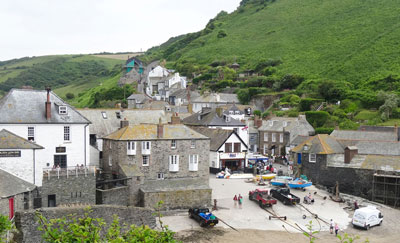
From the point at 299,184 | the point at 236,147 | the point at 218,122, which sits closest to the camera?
the point at 299,184

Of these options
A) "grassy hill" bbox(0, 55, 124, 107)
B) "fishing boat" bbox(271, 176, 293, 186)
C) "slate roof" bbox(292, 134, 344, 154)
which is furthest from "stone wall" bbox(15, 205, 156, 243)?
"grassy hill" bbox(0, 55, 124, 107)

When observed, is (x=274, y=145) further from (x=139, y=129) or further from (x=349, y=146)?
(x=139, y=129)

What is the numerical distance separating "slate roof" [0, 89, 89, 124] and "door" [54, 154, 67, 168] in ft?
9.04

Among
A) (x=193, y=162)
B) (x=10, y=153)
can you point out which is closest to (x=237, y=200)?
(x=193, y=162)

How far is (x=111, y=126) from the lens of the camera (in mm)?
43969

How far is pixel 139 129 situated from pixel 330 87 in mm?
47724

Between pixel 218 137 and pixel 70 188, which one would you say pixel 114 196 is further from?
pixel 218 137

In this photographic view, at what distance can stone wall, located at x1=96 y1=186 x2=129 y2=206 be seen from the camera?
29847 millimetres

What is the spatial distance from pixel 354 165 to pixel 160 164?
18.5 metres

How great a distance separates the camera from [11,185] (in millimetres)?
24734

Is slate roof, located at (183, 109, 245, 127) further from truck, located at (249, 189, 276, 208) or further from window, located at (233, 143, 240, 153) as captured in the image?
truck, located at (249, 189, 276, 208)

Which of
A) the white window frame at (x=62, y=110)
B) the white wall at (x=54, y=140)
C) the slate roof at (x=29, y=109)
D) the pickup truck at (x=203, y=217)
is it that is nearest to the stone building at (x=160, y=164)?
the pickup truck at (x=203, y=217)

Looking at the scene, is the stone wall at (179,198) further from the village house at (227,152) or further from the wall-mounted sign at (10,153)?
the village house at (227,152)

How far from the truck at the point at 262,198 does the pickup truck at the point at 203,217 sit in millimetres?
5405
